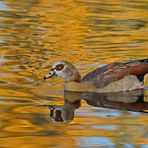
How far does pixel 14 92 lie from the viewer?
1322 centimetres

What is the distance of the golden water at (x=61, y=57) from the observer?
10.5 meters

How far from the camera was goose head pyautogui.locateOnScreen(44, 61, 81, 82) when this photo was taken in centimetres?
1380

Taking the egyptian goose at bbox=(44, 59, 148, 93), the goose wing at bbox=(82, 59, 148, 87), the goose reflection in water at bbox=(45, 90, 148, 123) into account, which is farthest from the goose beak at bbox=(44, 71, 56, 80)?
the goose wing at bbox=(82, 59, 148, 87)

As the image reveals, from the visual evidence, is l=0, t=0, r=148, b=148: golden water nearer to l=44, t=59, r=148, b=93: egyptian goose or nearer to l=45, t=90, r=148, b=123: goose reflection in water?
l=45, t=90, r=148, b=123: goose reflection in water

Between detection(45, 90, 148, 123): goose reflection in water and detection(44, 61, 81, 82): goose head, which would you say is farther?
detection(44, 61, 81, 82): goose head

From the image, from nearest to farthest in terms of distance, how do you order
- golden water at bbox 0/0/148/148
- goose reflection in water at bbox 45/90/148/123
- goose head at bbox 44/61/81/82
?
golden water at bbox 0/0/148/148 → goose reflection in water at bbox 45/90/148/123 → goose head at bbox 44/61/81/82

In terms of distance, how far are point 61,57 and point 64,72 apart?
2511 millimetres

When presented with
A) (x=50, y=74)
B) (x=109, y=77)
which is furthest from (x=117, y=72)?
(x=50, y=74)

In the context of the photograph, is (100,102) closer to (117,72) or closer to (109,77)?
(109,77)

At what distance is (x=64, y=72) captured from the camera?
1391 cm

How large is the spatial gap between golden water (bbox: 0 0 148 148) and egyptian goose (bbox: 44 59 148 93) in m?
0.29

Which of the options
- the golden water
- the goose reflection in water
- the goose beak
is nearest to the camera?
the golden water

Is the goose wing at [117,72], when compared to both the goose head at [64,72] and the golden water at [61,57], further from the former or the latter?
the golden water at [61,57]

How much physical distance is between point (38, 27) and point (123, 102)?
7.64 meters
